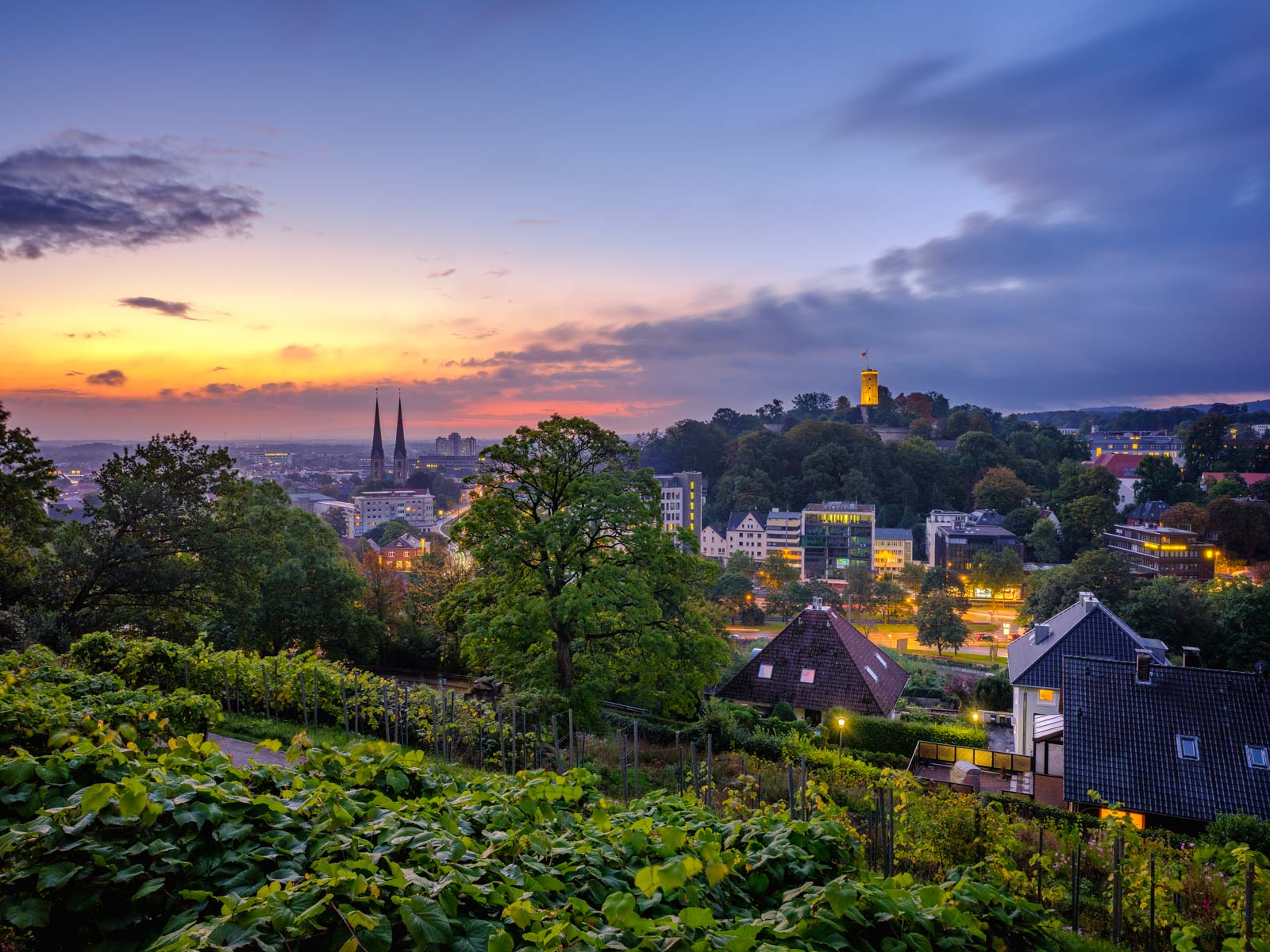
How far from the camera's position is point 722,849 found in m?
2.66

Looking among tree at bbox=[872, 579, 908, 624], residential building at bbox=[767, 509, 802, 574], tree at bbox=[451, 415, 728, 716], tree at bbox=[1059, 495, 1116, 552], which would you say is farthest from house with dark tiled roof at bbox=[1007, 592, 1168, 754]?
residential building at bbox=[767, 509, 802, 574]

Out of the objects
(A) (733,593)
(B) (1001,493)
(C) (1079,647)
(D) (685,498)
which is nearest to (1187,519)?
(B) (1001,493)

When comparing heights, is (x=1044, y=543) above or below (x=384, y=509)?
above

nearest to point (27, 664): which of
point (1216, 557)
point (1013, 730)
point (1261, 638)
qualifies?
point (1013, 730)

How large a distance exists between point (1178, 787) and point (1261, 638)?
2452 cm

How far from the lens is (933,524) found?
225ft

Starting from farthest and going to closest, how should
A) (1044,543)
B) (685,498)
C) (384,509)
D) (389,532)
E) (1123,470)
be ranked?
(384,509), (1123,470), (685,498), (389,532), (1044,543)

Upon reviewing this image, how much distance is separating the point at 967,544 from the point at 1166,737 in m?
48.0

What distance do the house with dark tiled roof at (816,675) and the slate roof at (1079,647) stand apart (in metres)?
3.95

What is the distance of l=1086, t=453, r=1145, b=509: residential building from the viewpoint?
78.8 metres

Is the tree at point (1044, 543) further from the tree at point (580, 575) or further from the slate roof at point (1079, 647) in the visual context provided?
the tree at point (580, 575)

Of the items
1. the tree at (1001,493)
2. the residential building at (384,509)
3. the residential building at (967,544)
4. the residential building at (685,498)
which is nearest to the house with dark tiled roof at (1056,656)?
the residential building at (967,544)

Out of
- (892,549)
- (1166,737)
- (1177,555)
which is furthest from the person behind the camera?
(892,549)

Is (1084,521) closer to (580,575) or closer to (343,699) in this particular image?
(580,575)
